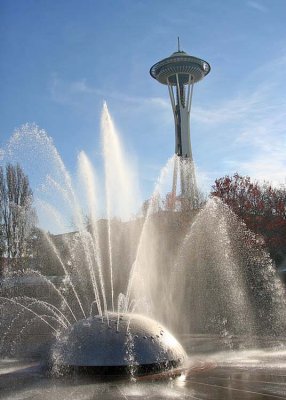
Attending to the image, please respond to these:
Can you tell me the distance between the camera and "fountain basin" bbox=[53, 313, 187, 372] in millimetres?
7664

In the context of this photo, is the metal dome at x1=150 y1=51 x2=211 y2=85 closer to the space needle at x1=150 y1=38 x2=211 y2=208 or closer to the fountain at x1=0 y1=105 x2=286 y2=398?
the space needle at x1=150 y1=38 x2=211 y2=208

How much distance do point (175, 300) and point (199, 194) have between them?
44.7ft

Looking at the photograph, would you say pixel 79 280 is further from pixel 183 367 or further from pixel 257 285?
pixel 183 367

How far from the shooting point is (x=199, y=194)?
3419cm

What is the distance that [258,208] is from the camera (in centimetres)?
3080

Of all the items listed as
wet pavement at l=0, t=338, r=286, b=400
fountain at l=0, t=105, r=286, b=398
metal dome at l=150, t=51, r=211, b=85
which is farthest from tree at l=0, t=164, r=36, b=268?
metal dome at l=150, t=51, r=211, b=85

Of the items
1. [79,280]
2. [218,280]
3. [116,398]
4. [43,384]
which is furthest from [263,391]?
[79,280]

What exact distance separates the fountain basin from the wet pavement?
0.84 feet

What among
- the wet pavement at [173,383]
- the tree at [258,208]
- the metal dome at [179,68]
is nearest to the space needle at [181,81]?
the metal dome at [179,68]

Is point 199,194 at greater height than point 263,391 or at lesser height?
greater

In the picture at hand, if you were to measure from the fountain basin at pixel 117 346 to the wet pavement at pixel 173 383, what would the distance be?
0.84 feet

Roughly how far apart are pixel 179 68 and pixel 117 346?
59112 mm

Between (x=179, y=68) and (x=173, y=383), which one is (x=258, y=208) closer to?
(x=173, y=383)

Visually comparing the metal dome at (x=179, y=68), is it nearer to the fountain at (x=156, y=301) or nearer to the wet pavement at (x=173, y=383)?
the fountain at (x=156, y=301)
